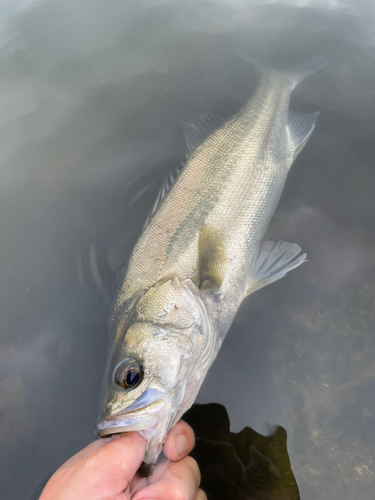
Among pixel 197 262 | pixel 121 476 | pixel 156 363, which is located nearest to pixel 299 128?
pixel 197 262

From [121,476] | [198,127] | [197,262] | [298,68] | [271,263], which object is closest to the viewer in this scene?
[121,476]

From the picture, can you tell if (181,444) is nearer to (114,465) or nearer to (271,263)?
(114,465)

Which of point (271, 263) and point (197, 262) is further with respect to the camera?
point (271, 263)

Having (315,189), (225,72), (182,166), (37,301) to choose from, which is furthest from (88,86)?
(315,189)

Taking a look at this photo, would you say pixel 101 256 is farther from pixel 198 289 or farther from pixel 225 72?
pixel 225 72

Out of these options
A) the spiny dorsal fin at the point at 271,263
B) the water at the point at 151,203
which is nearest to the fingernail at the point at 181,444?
the water at the point at 151,203

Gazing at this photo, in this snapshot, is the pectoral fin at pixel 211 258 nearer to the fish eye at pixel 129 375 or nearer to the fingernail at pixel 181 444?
the fish eye at pixel 129 375

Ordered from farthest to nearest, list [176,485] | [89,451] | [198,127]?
[198,127]
[89,451]
[176,485]
